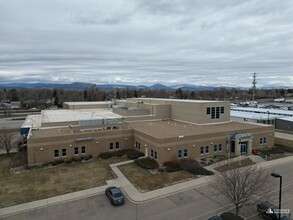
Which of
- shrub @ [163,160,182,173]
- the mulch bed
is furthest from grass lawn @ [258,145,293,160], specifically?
the mulch bed

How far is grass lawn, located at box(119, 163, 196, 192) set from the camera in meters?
27.1

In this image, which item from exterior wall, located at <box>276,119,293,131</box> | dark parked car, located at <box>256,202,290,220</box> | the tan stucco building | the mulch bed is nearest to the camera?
dark parked car, located at <box>256,202,290,220</box>

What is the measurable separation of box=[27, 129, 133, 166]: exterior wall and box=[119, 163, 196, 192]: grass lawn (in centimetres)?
833

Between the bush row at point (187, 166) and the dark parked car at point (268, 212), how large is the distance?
31.5 ft

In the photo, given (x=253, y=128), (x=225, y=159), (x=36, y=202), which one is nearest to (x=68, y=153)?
(x=36, y=202)

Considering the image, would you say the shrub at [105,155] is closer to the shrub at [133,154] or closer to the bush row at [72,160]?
the bush row at [72,160]

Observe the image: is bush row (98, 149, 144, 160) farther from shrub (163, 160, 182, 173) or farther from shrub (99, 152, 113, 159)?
shrub (163, 160, 182, 173)

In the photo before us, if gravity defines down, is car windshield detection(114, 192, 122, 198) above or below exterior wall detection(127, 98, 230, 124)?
below

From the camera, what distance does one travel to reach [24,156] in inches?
1563

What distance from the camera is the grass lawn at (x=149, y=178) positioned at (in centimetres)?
2709

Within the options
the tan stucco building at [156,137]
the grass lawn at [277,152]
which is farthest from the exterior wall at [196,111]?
the grass lawn at [277,152]

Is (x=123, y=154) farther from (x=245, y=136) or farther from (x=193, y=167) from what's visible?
(x=245, y=136)

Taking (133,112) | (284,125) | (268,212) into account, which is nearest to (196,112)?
(133,112)

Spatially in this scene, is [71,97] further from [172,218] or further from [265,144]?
[172,218]
